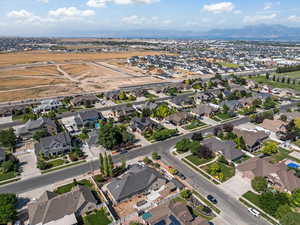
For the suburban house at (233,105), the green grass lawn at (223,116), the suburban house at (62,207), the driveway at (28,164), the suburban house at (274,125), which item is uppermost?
the suburban house at (233,105)

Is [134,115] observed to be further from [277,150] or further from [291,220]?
[291,220]

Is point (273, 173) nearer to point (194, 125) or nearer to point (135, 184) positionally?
point (135, 184)

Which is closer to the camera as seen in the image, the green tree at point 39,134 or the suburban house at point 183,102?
the green tree at point 39,134

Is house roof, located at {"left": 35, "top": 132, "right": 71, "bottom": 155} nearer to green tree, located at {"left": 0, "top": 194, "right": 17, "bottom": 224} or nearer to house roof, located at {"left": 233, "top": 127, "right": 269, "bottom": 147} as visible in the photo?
green tree, located at {"left": 0, "top": 194, "right": 17, "bottom": 224}

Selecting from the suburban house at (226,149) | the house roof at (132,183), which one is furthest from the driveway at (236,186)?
the house roof at (132,183)

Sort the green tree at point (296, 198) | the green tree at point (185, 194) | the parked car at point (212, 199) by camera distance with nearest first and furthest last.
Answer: the green tree at point (296, 198) < the parked car at point (212, 199) < the green tree at point (185, 194)

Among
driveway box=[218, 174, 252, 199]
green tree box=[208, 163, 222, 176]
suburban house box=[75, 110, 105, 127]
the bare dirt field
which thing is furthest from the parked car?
the bare dirt field

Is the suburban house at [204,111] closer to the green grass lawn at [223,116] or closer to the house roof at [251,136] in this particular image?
the green grass lawn at [223,116]
